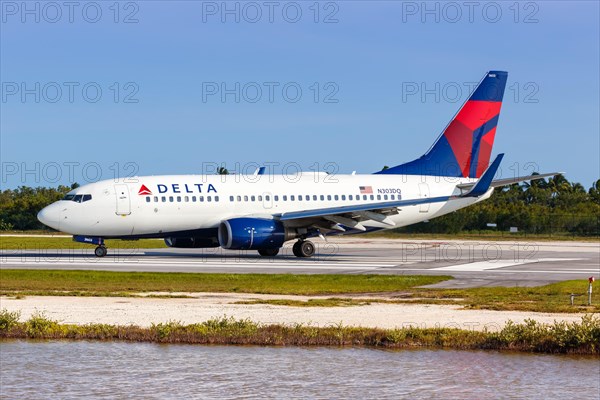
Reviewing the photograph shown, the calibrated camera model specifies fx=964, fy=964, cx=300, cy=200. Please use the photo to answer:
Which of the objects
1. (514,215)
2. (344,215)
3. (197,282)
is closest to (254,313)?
(197,282)

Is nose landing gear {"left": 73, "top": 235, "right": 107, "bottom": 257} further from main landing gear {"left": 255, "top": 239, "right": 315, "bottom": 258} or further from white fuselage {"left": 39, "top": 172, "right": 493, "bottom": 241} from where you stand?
main landing gear {"left": 255, "top": 239, "right": 315, "bottom": 258}

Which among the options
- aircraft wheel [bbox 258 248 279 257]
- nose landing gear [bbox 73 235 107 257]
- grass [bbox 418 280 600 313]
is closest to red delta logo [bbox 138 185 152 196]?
nose landing gear [bbox 73 235 107 257]

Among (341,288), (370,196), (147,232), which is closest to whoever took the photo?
(341,288)

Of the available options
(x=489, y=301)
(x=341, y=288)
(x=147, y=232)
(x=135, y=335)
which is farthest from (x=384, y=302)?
(x=147, y=232)

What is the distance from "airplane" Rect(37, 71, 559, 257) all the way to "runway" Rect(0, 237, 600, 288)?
4.42 ft

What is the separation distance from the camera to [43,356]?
18484 millimetres

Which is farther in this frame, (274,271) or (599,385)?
(274,271)

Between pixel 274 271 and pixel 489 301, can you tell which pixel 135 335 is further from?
pixel 274 271

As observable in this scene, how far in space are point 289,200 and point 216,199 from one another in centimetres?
404

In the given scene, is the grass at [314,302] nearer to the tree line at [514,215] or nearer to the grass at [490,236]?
the grass at [490,236]

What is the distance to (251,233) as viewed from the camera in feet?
145

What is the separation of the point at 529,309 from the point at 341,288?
8012mm

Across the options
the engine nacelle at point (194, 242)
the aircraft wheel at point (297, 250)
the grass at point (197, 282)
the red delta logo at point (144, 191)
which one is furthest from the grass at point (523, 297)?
the engine nacelle at point (194, 242)

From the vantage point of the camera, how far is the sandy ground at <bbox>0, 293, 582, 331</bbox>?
22297 millimetres
